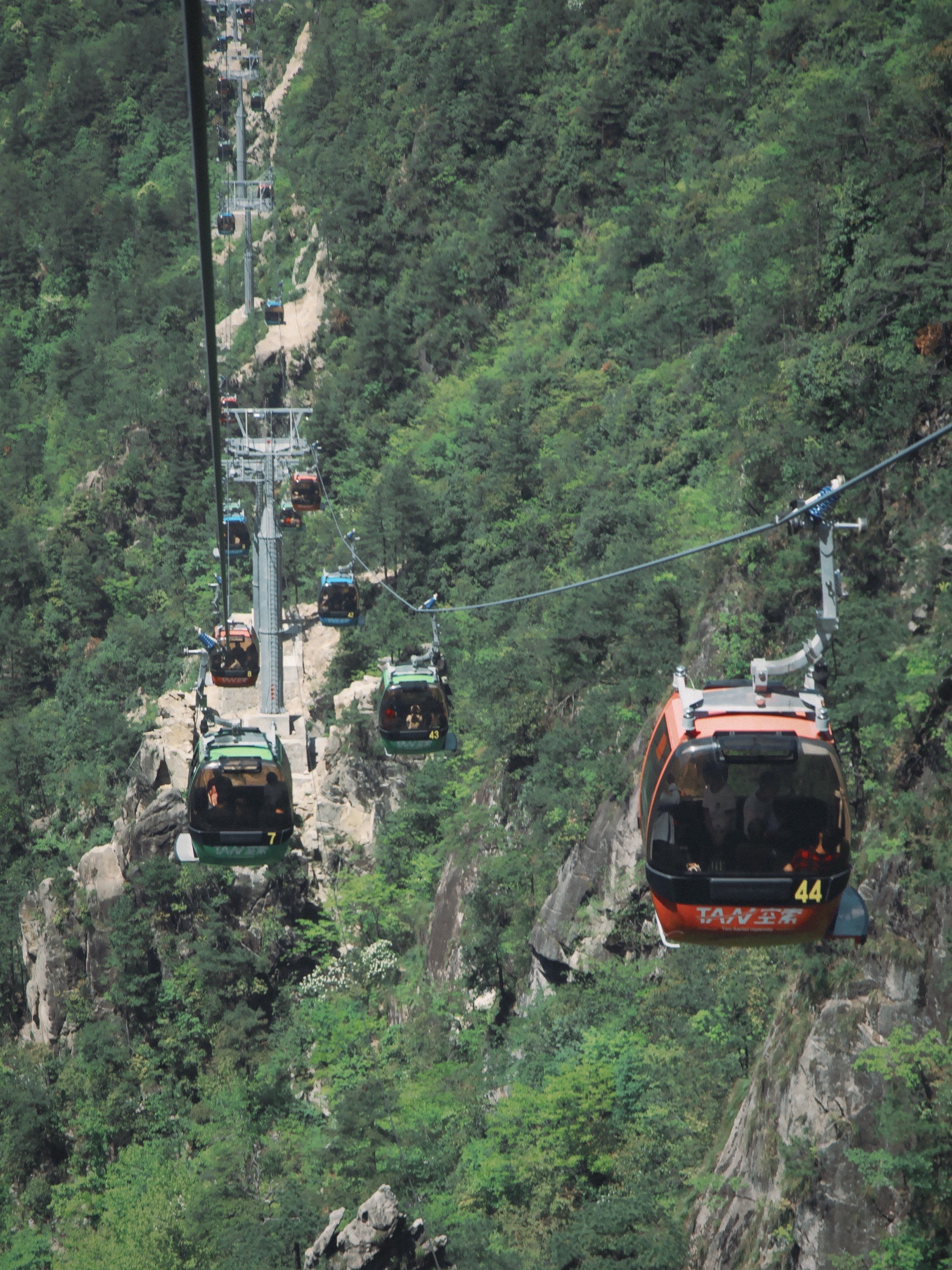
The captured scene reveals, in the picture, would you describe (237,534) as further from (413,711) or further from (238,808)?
(238,808)

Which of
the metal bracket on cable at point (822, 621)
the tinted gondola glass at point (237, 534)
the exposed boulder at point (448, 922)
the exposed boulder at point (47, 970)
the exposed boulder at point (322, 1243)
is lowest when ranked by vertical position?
the exposed boulder at point (322, 1243)

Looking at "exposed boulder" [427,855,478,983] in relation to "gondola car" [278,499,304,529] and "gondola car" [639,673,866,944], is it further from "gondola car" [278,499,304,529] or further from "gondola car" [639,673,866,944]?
"gondola car" [639,673,866,944]

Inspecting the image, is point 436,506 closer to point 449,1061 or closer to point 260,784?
point 449,1061

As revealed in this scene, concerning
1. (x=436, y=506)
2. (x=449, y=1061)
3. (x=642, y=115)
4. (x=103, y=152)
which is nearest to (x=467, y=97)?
(x=642, y=115)

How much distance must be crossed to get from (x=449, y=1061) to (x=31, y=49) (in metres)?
95.0

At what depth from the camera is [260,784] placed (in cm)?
1744

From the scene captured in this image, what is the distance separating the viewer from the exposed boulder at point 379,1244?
31.4m

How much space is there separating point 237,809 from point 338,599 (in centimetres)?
2313

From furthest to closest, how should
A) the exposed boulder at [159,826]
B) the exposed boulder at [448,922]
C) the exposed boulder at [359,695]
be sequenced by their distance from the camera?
the exposed boulder at [359,695], the exposed boulder at [159,826], the exposed boulder at [448,922]

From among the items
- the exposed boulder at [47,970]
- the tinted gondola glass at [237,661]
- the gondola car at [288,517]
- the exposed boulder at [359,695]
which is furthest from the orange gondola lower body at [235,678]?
the exposed boulder at [47,970]

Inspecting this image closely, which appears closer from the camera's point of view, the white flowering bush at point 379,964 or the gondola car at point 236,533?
the white flowering bush at point 379,964

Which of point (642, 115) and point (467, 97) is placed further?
point (467, 97)

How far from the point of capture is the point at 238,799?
681 inches

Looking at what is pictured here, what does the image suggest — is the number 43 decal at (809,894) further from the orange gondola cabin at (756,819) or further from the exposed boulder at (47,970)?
the exposed boulder at (47,970)
